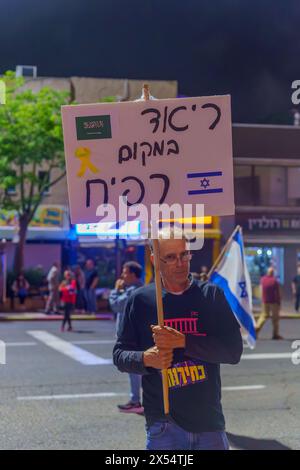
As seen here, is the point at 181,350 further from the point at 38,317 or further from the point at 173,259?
the point at 38,317

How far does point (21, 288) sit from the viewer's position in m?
23.8

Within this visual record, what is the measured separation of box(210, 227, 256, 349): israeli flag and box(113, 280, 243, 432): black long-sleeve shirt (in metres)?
5.73

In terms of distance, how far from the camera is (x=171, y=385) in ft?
11.3

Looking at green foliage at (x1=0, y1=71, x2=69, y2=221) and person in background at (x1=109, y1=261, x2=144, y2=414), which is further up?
green foliage at (x1=0, y1=71, x2=69, y2=221)

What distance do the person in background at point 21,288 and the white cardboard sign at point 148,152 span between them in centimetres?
2049

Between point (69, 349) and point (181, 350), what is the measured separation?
995cm

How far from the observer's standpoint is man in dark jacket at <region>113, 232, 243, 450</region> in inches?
134

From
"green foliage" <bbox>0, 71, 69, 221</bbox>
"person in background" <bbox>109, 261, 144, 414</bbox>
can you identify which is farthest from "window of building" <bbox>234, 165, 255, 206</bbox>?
"person in background" <bbox>109, 261, 144, 414</bbox>

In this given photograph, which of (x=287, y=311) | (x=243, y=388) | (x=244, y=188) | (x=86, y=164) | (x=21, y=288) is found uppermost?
(x=244, y=188)

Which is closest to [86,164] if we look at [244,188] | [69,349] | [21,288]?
[69,349]

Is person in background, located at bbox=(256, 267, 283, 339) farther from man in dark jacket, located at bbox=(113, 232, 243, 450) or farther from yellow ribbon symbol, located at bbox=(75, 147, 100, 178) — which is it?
yellow ribbon symbol, located at bbox=(75, 147, 100, 178)

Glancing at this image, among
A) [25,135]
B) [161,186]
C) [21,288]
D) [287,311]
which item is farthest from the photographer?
[25,135]

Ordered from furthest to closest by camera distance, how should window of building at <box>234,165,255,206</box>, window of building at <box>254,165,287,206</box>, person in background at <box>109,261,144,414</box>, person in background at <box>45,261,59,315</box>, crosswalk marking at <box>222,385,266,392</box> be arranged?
window of building at <box>234,165,255,206</box>
window of building at <box>254,165,287,206</box>
person in background at <box>45,261,59,315</box>
crosswalk marking at <box>222,385,266,392</box>
person in background at <box>109,261,144,414</box>
